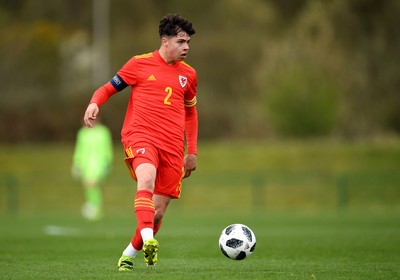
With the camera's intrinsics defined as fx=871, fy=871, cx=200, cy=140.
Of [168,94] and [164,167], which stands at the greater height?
[168,94]

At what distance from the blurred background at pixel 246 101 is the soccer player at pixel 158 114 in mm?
18744

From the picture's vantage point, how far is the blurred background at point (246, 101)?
2897 centimetres

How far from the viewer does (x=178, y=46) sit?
28.9 ft

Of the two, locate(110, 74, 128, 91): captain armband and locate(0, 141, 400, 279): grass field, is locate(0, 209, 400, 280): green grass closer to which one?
locate(0, 141, 400, 279): grass field

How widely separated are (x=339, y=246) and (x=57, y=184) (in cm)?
1904

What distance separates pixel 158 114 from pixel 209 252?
3.41m

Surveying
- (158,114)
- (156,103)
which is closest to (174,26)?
(156,103)

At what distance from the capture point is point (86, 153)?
2264 centimetres

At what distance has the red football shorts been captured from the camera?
8562mm

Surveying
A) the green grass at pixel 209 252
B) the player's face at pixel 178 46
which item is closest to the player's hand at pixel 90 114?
the player's face at pixel 178 46

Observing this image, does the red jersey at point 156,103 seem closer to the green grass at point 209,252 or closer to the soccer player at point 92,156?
the green grass at point 209,252

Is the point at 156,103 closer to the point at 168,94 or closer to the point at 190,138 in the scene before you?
the point at 168,94

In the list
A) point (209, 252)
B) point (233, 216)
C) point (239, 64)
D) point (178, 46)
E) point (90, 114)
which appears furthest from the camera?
point (239, 64)

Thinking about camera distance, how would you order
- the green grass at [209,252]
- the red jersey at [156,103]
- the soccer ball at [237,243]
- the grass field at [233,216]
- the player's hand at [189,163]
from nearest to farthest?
the green grass at [209,252] → the red jersey at [156,103] → the soccer ball at [237,243] → the grass field at [233,216] → the player's hand at [189,163]
